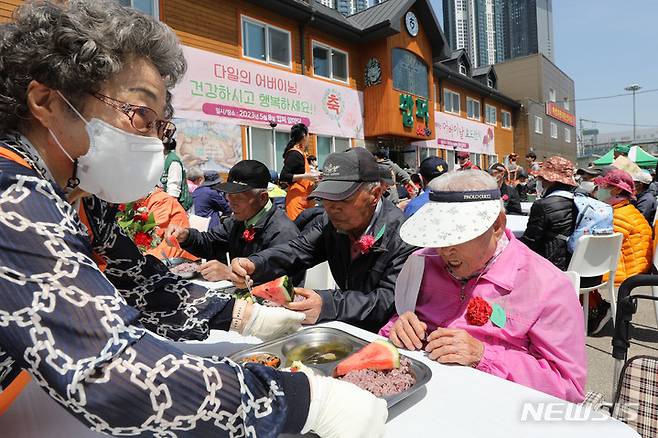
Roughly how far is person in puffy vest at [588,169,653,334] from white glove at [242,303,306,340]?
449 cm

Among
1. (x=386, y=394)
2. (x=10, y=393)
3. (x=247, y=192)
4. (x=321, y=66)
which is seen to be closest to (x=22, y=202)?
(x=10, y=393)

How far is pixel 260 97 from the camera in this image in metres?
10.9

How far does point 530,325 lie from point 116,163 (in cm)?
158

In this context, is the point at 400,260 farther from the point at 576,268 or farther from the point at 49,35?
the point at 576,268

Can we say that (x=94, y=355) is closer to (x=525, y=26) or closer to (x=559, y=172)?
(x=559, y=172)

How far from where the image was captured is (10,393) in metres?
1.04

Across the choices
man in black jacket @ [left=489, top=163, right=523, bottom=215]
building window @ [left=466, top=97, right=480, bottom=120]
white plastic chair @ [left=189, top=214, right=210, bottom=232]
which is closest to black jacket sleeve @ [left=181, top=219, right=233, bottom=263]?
white plastic chair @ [left=189, top=214, right=210, bottom=232]

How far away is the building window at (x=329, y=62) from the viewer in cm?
1292

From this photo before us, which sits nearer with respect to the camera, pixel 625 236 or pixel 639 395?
pixel 639 395

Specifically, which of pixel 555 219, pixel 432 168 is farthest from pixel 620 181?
pixel 432 168

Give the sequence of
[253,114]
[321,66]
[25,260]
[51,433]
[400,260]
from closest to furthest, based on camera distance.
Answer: [25,260] < [51,433] < [400,260] < [253,114] < [321,66]

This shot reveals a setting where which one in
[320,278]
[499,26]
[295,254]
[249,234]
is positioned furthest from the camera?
[499,26]

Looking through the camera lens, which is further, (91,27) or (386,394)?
(386,394)

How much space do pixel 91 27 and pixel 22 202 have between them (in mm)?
498
